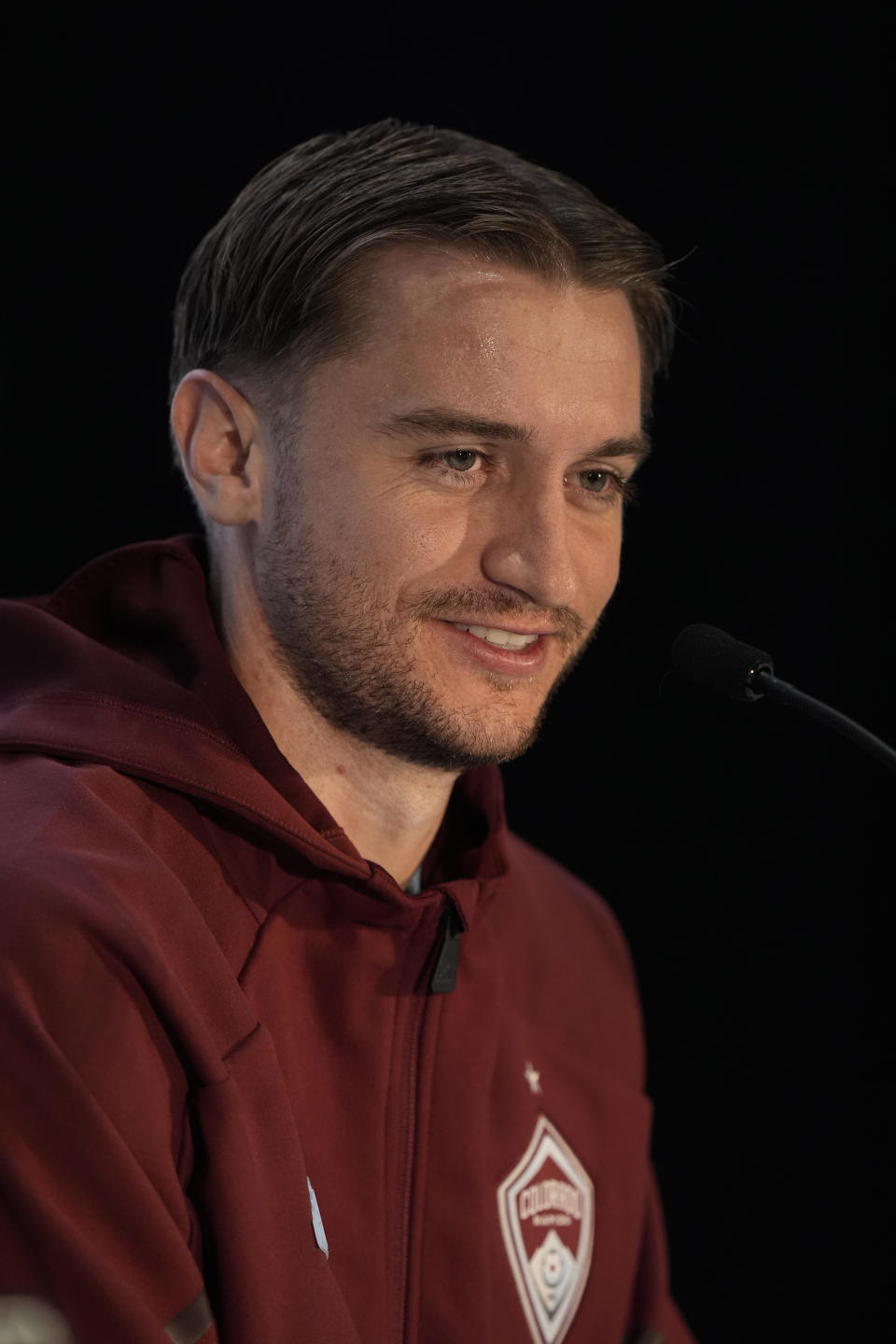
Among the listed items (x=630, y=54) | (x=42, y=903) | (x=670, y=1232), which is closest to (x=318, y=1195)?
(x=42, y=903)

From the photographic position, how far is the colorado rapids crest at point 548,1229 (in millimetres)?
1550

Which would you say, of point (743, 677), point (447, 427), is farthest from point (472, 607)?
point (743, 677)

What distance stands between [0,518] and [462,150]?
0.90 m

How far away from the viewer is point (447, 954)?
1.44m

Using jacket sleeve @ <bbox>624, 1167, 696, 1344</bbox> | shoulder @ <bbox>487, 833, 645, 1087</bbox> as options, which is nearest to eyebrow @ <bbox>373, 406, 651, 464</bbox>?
shoulder @ <bbox>487, 833, 645, 1087</bbox>

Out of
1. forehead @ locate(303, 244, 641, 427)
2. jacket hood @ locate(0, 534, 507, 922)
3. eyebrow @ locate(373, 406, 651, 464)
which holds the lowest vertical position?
jacket hood @ locate(0, 534, 507, 922)

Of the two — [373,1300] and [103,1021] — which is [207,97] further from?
[373,1300]

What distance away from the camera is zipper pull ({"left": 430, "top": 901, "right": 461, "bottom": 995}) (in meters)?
→ 1.44

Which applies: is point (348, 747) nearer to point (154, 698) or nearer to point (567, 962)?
point (154, 698)

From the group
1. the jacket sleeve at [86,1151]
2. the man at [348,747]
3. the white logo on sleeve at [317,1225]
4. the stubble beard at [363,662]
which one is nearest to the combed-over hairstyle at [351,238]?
the man at [348,747]

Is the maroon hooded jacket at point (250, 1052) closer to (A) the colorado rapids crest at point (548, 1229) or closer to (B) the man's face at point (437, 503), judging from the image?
(A) the colorado rapids crest at point (548, 1229)

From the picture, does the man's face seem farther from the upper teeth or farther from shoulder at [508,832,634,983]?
shoulder at [508,832,634,983]

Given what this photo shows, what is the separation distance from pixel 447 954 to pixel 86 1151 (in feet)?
1.54

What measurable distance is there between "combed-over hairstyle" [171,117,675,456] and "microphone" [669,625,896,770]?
42 centimetres
